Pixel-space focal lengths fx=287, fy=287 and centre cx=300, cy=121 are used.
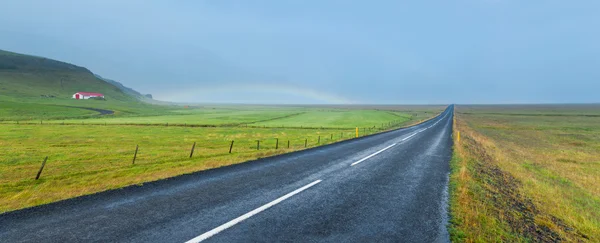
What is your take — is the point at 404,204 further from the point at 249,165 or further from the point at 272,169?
the point at 249,165

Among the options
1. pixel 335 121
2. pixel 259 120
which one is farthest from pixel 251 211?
pixel 259 120

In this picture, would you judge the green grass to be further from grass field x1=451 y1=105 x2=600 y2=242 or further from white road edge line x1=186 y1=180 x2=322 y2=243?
white road edge line x1=186 y1=180 x2=322 y2=243

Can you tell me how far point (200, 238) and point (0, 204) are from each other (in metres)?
A: 6.92

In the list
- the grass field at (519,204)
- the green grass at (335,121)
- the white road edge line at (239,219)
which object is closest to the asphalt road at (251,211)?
the white road edge line at (239,219)

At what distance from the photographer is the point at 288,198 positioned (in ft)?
28.8

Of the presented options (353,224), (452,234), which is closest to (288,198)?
(353,224)

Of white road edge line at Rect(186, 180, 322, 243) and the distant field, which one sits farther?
the distant field

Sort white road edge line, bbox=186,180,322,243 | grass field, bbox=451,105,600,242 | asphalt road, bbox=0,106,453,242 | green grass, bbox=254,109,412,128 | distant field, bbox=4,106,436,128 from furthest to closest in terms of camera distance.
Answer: green grass, bbox=254,109,412,128, distant field, bbox=4,106,436,128, grass field, bbox=451,105,600,242, asphalt road, bbox=0,106,453,242, white road edge line, bbox=186,180,322,243

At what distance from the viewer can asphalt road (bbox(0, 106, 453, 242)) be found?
20.0 ft

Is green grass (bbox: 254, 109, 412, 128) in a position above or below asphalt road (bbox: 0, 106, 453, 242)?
below

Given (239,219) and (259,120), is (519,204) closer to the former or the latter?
(239,219)

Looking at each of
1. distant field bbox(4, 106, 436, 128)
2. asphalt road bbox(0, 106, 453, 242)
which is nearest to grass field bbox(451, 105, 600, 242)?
asphalt road bbox(0, 106, 453, 242)

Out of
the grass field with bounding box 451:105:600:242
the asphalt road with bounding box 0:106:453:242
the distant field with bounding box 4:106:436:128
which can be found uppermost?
the asphalt road with bounding box 0:106:453:242

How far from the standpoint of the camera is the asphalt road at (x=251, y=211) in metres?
6.08
